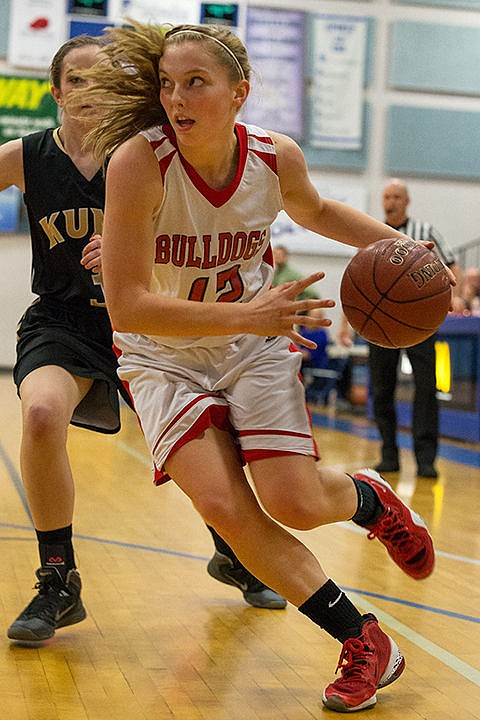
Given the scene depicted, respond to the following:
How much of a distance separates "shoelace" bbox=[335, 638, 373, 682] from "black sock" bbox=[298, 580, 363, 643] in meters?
0.02

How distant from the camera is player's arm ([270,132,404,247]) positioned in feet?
8.58

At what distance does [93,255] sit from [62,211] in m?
0.29

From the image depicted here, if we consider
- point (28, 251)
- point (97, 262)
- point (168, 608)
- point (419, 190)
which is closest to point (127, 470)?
point (168, 608)

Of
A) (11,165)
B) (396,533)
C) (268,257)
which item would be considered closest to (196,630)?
(396,533)

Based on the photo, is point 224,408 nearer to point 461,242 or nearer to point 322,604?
point 322,604

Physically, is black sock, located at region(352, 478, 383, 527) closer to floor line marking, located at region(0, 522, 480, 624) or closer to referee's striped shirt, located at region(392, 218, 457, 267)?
floor line marking, located at region(0, 522, 480, 624)

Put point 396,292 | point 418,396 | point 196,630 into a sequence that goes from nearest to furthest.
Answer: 1. point 396,292
2. point 196,630
3. point 418,396

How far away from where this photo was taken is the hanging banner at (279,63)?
1441 centimetres

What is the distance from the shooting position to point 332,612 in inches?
91.6

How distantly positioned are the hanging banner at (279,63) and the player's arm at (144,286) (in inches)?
489

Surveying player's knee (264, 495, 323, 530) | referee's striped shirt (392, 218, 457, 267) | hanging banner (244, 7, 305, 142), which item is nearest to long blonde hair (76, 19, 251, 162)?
player's knee (264, 495, 323, 530)

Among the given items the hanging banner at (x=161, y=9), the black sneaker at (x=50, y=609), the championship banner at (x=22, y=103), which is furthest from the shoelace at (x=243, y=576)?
the hanging banner at (x=161, y=9)

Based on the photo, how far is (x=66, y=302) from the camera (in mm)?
2990

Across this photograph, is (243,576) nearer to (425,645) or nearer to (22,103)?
(425,645)
